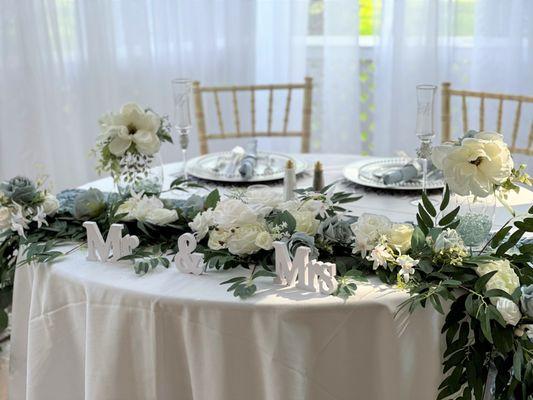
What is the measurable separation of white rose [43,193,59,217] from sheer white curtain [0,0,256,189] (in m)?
1.57

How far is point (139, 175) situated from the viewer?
6.60 ft

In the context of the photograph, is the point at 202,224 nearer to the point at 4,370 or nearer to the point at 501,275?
the point at 501,275

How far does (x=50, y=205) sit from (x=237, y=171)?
570 mm

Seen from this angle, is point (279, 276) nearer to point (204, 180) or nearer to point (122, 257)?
point (122, 257)

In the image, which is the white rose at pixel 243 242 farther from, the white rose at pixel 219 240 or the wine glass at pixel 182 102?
the wine glass at pixel 182 102

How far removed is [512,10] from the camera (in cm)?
321

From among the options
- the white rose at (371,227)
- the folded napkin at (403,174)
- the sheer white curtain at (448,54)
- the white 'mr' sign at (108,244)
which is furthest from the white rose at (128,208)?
the sheer white curtain at (448,54)

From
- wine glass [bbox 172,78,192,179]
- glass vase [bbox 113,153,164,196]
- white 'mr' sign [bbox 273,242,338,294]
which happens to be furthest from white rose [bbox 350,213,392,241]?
wine glass [bbox 172,78,192,179]

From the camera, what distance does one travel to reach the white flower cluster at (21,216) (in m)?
1.68

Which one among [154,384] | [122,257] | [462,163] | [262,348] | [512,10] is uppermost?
[512,10]

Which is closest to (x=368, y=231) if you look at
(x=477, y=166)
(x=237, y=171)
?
(x=477, y=166)

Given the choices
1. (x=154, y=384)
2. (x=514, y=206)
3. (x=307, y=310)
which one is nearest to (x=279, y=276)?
(x=307, y=310)

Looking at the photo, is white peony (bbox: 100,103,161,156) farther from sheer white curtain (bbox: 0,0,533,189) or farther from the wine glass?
sheer white curtain (bbox: 0,0,533,189)

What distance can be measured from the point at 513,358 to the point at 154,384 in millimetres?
671
